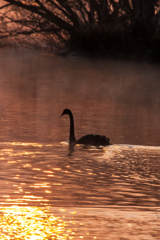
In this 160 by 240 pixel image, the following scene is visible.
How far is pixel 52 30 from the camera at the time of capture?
134ft

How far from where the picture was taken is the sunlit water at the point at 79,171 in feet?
19.5

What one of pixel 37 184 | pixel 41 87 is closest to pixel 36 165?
pixel 37 184

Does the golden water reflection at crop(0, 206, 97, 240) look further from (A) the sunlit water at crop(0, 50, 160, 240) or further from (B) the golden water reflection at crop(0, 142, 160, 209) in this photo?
(B) the golden water reflection at crop(0, 142, 160, 209)

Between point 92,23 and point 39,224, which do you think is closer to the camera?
point 39,224

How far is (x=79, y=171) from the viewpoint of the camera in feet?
28.8

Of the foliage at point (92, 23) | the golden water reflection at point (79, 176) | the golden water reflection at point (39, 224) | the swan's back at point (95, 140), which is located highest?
the foliage at point (92, 23)

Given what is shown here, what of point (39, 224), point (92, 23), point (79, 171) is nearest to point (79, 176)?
point (79, 171)

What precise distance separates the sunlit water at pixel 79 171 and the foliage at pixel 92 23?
62.2 ft

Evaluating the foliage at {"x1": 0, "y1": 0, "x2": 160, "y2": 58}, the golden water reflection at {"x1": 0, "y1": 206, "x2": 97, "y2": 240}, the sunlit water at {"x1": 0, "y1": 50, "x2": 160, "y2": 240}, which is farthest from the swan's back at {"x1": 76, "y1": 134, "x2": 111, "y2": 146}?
the foliage at {"x1": 0, "y1": 0, "x2": 160, "y2": 58}

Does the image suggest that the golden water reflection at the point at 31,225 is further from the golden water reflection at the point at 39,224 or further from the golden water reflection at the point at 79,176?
the golden water reflection at the point at 79,176

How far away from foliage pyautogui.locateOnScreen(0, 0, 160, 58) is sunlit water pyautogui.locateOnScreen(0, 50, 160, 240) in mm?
18950

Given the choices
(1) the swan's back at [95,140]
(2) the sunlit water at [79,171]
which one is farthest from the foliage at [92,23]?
(1) the swan's back at [95,140]

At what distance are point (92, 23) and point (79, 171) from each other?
3409cm

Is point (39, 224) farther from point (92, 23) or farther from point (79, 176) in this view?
point (92, 23)
